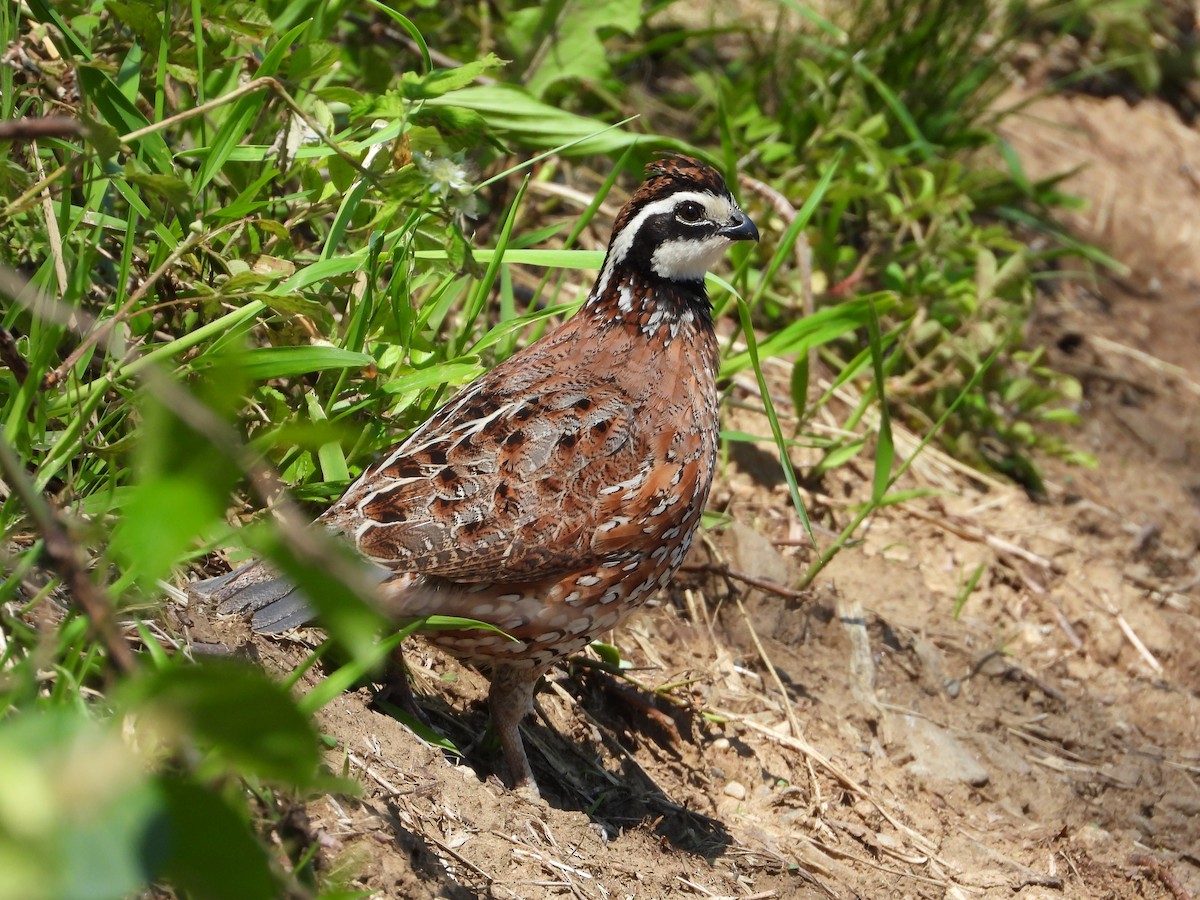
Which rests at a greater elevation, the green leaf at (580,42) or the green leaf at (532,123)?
the green leaf at (580,42)

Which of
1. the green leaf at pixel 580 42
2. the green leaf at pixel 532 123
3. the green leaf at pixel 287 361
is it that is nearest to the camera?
the green leaf at pixel 287 361

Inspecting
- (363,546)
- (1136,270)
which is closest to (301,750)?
(363,546)

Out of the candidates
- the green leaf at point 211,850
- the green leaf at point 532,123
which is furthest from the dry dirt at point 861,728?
the green leaf at point 532,123

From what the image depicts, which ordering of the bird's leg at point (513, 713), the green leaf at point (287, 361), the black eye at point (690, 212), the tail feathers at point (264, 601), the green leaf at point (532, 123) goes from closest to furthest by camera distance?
1. the tail feathers at point (264, 601)
2. the green leaf at point (287, 361)
3. the bird's leg at point (513, 713)
4. the black eye at point (690, 212)
5. the green leaf at point (532, 123)

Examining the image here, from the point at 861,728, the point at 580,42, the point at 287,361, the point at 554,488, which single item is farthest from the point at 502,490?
the point at 580,42

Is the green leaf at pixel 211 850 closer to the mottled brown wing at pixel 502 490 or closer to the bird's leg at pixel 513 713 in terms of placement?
the mottled brown wing at pixel 502 490

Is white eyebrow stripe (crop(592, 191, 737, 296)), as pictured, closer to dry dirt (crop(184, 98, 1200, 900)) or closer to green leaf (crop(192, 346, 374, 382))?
green leaf (crop(192, 346, 374, 382))

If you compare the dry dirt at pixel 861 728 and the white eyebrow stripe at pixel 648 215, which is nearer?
the dry dirt at pixel 861 728

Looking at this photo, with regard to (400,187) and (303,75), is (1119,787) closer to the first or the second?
(400,187)

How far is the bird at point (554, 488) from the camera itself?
3.28 meters

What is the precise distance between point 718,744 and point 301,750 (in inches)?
124

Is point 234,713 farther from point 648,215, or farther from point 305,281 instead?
point 648,215

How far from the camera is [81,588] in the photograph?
1455mm

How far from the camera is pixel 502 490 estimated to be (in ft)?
11.0
